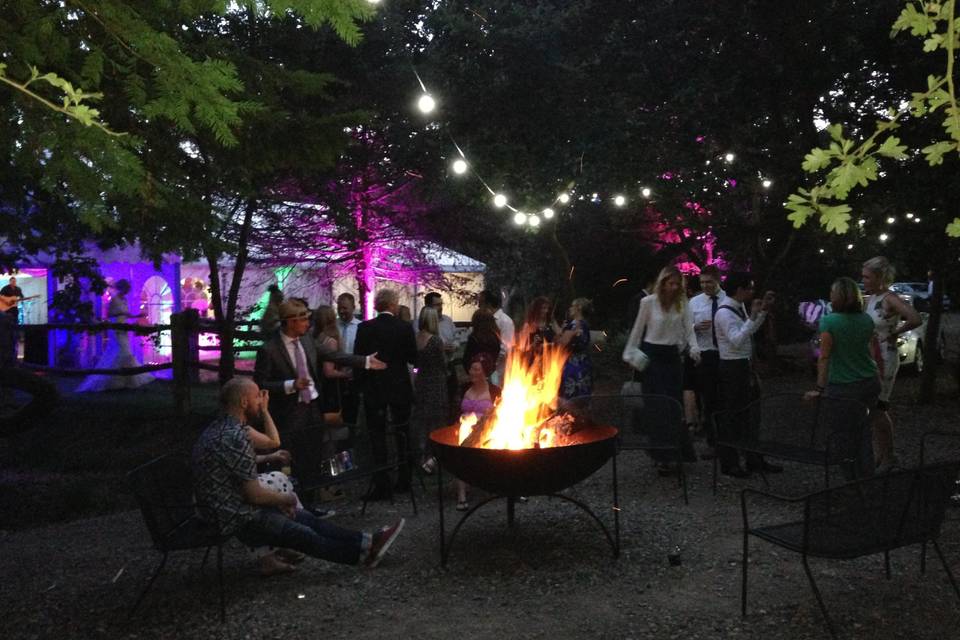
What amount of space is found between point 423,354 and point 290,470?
189cm

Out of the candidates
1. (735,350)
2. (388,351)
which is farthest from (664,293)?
(388,351)

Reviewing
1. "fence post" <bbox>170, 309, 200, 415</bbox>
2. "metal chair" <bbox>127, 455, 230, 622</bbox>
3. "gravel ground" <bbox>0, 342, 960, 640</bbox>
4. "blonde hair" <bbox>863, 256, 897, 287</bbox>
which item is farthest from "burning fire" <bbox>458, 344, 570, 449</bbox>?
"fence post" <bbox>170, 309, 200, 415</bbox>

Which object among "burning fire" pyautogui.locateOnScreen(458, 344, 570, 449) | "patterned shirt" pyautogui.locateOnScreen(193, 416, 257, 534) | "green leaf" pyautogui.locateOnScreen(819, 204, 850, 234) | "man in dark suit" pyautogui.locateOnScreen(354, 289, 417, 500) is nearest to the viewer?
"green leaf" pyautogui.locateOnScreen(819, 204, 850, 234)

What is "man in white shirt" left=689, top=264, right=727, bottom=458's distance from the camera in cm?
840

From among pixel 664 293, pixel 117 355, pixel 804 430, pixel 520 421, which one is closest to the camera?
pixel 520 421

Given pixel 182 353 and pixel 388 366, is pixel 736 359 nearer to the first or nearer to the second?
pixel 388 366

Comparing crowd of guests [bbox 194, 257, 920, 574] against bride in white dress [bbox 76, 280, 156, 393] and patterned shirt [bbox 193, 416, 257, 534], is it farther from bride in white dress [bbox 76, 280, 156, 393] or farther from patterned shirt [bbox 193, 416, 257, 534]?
bride in white dress [bbox 76, 280, 156, 393]

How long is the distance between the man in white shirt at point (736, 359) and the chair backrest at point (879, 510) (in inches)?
122

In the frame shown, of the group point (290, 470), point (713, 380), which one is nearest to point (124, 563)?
point (290, 470)

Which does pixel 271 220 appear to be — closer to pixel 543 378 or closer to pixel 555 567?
pixel 543 378

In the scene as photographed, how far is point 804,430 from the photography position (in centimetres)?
685

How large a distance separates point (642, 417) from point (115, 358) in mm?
9953

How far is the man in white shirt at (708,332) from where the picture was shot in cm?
840

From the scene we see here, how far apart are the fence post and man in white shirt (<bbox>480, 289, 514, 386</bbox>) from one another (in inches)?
180
